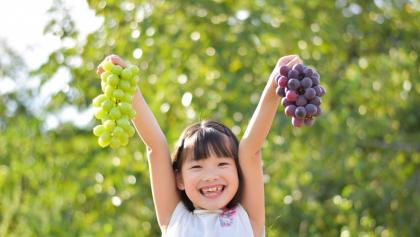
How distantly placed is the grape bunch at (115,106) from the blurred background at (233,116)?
2453 mm

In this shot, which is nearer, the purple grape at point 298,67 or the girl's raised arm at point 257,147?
the purple grape at point 298,67

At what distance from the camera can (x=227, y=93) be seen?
5137 mm

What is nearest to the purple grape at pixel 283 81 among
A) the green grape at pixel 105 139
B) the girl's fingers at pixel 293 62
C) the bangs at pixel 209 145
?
the girl's fingers at pixel 293 62

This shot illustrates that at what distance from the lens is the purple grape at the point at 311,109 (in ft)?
7.91

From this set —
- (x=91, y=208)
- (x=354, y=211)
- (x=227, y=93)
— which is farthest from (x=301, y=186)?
(x=91, y=208)

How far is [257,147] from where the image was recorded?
266 centimetres

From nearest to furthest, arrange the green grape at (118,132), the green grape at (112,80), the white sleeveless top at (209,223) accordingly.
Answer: the green grape at (118,132) → the green grape at (112,80) → the white sleeveless top at (209,223)

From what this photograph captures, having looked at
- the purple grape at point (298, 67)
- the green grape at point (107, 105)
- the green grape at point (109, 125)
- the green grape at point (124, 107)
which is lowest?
the green grape at point (109, 125)

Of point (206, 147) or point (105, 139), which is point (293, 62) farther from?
point (105, 139)

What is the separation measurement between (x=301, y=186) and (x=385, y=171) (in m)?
0.62

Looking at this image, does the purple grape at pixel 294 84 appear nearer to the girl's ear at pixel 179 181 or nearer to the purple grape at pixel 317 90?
the purple grape at pixel 317 90

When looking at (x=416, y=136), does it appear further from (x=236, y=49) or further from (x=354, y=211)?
(x=236, y=49)

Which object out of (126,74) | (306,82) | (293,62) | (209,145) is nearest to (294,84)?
(306,82)

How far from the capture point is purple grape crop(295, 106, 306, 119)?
241 centimetres
